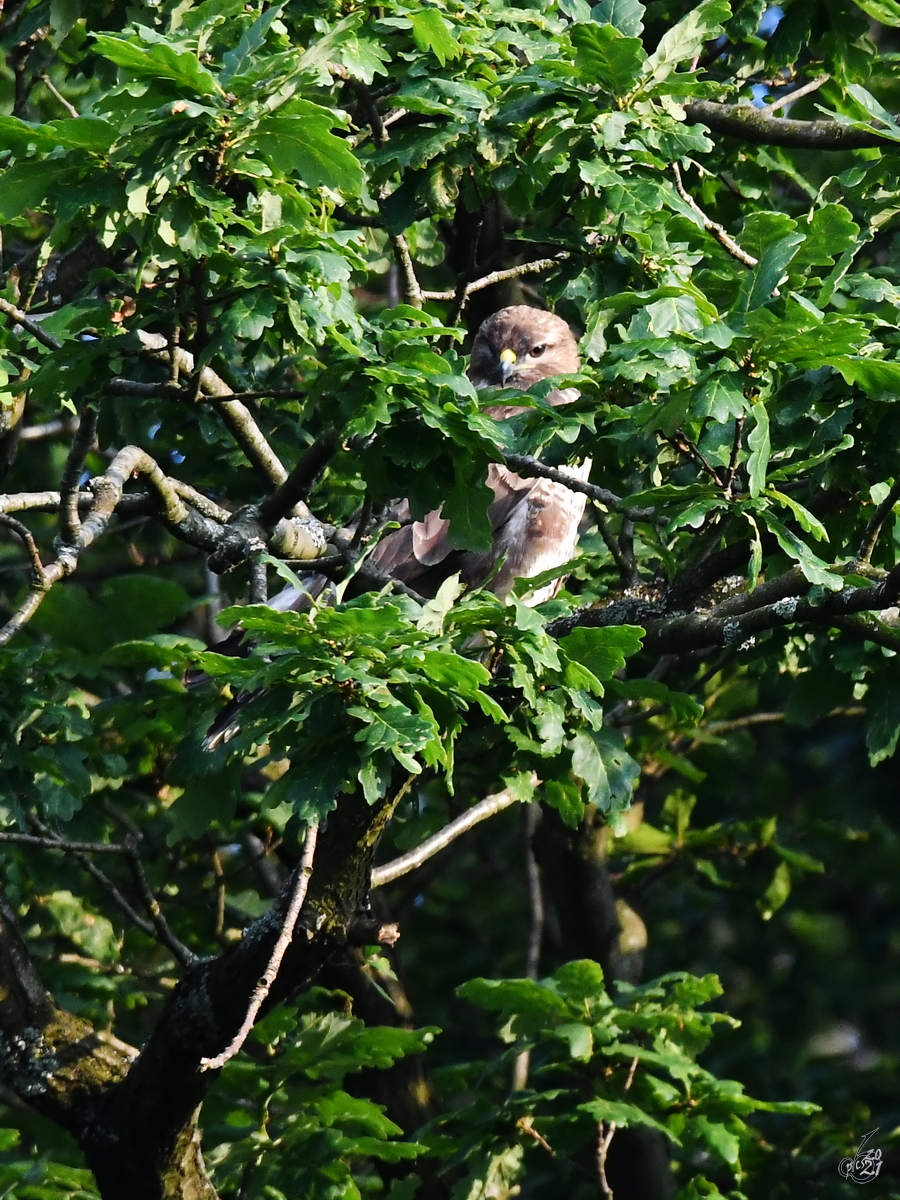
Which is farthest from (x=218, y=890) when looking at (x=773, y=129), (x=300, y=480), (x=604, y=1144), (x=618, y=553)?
(x=773, y=129)

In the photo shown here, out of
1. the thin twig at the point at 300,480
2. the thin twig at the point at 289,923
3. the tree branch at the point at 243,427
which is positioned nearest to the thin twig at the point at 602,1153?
the thin twig at the point at 289,923

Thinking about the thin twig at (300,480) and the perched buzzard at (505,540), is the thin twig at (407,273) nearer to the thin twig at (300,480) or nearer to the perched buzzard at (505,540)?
the thin twig at (300,480)

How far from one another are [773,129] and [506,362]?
168cm

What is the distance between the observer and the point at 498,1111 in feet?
13.3

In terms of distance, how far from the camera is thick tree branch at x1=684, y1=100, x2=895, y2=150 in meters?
3.96

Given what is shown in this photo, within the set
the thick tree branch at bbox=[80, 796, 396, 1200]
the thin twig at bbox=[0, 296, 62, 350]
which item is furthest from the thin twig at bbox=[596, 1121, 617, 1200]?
the thin twig at bbox=[0, 296, 62, 350]

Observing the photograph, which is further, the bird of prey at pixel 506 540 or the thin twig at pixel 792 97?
the bird of prey at pixel 506 540

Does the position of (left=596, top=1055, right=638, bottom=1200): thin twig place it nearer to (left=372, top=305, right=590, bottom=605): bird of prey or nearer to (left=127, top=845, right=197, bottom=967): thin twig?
(left=127, top=845, right=197, bottom=967): thin twig

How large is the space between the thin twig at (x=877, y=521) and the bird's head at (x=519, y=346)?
2648 millimetres

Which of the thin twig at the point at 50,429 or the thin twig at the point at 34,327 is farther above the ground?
the thin twig at the point at 34,327

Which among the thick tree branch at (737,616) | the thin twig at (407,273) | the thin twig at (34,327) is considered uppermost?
the thin twig at (34,327)

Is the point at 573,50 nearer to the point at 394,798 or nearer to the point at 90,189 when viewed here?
the point at 90,189

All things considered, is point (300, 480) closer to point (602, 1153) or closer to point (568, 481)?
point (568, 481)

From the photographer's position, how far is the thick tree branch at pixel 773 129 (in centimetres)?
396
